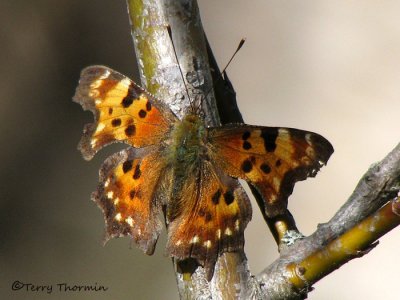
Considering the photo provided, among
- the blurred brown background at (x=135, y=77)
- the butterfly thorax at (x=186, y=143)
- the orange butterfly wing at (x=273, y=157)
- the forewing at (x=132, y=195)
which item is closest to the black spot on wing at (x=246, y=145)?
the orange butterfly wing at (x=273, y=157)

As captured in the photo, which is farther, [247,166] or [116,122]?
[116,122]

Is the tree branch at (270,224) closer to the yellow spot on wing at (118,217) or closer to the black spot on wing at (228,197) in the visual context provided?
the black spot on wing at (228,197)

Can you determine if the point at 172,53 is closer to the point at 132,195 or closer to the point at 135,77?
the point at 132,195

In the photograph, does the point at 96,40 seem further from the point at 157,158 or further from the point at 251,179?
the point at 251,179

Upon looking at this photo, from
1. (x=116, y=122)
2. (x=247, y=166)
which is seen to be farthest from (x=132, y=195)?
(x=247, y=166)

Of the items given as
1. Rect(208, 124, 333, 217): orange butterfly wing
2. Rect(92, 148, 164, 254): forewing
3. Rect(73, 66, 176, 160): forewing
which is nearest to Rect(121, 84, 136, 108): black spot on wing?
Rect(73, 66, 176, 160): forewing

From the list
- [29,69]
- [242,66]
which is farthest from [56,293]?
[242,66]
